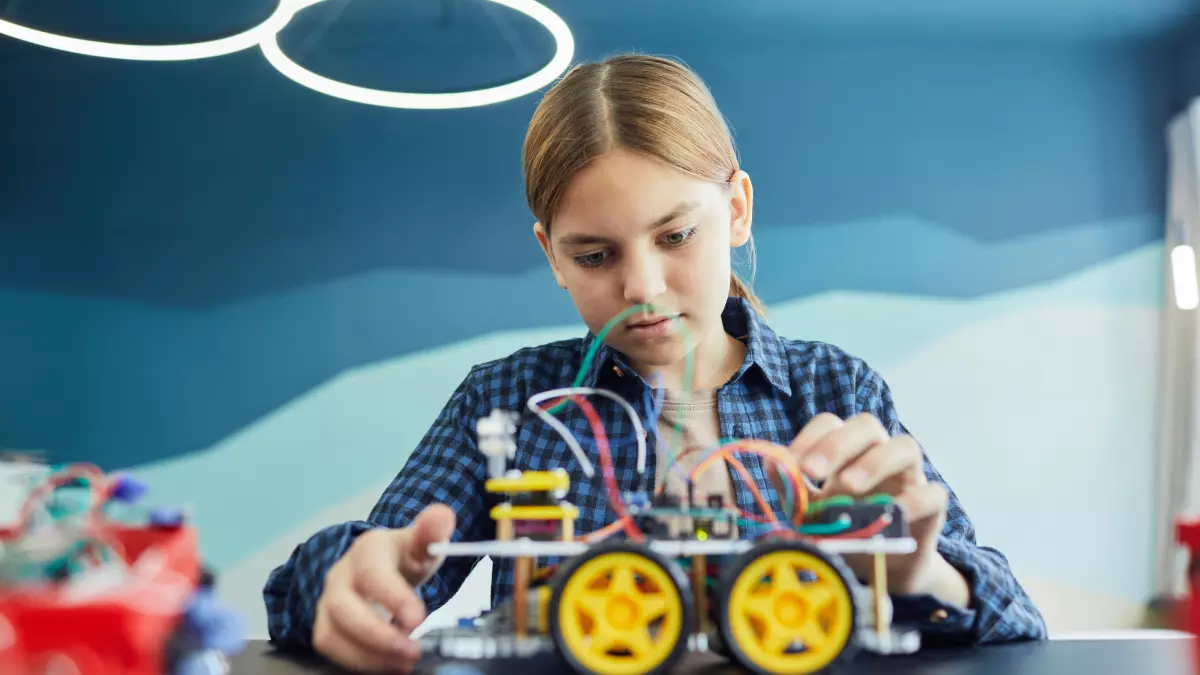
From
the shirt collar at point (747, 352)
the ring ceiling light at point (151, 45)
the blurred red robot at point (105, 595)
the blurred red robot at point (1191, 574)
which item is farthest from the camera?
the ring ceiling light at point (151, 45)

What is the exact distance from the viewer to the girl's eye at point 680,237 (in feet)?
3.11

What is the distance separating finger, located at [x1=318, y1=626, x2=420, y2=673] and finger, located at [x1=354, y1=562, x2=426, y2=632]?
0.11 ft

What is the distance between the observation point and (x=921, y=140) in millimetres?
3107

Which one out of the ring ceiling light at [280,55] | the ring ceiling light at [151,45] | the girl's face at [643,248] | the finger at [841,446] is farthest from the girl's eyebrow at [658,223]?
the ring ceiling light at [151,45]

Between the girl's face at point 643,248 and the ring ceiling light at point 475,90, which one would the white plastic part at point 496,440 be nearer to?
the girl's face at point 643,248

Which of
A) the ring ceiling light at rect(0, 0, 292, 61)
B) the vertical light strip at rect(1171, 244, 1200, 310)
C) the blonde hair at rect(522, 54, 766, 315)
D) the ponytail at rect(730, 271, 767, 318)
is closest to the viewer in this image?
the blonde hair at rect(522, 54, 766, 315)

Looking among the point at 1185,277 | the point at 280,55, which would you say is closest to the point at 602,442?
the point at 280,55

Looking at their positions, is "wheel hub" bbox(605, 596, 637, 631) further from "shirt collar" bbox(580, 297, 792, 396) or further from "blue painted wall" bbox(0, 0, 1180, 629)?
"blue painted wall" bbox(0, 0, 1180, 629)

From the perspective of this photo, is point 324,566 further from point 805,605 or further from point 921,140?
point 921,140

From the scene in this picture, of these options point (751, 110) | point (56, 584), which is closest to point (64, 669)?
point (56, 584)

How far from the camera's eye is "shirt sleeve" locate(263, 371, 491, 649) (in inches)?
30.1

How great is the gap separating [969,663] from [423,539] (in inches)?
16.1

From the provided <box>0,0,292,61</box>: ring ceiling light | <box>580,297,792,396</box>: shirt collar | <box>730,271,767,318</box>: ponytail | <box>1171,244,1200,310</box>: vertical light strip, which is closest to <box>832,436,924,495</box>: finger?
<box>580,297,792,396</box>: shirt collar

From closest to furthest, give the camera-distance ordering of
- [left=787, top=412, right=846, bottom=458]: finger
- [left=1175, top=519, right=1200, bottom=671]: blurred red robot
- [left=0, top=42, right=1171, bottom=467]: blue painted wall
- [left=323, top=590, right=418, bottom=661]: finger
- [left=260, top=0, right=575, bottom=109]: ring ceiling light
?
[left=1175, top=519, right=1200, bottom=671]: blurred red robot, [left=323, top=590, right=418, bottom=661]: finger, [left=787, top=412, right=846, bottom=458]: finger, [left=260, top=0, right=575, bottom=109]: ring ceiling light, [left=0, top=42, right=1171, bottom=467]: blue painted wall
